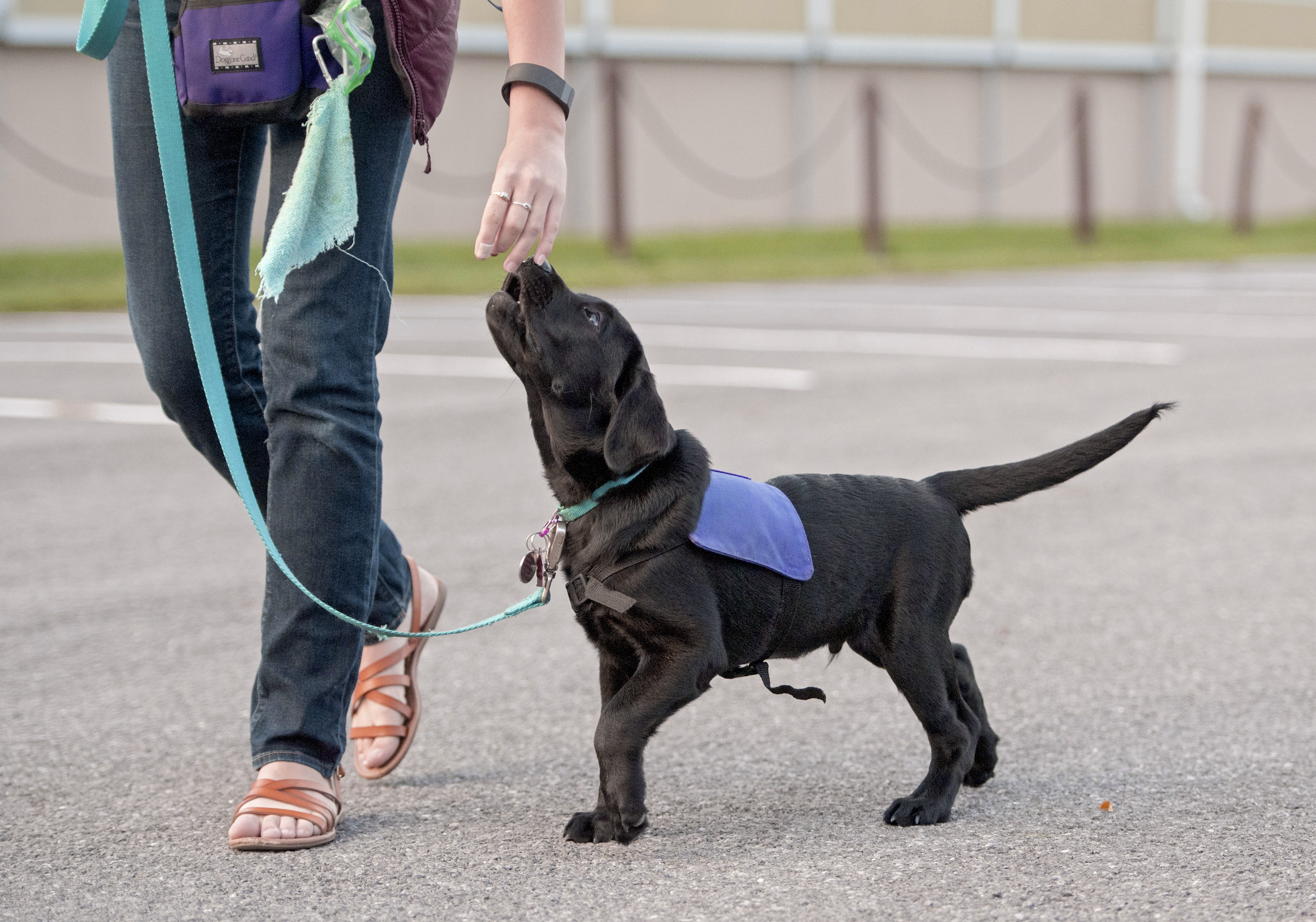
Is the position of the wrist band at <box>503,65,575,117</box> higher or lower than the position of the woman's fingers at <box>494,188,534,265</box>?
higher

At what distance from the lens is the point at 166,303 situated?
2.62m

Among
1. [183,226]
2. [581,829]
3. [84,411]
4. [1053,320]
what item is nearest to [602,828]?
[581,829]

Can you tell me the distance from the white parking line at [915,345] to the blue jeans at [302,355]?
7051 millimetres

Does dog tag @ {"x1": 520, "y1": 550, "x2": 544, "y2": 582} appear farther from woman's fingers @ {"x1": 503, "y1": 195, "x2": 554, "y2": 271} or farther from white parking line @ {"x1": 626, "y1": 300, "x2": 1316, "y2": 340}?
white parking line @ {"x1": 626, "y1": 300, "x2": 1316, "y2": 340}

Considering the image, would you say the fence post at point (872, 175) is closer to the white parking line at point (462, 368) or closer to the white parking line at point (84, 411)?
the white parking line at point (462, 368)

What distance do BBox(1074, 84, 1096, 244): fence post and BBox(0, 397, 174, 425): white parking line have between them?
14.3m

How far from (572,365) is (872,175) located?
15.7m

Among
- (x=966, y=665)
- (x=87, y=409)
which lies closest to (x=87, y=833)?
(x=966, y=665)

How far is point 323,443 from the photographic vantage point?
8.35ft

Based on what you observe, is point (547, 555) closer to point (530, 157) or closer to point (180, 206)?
point (530, 157)

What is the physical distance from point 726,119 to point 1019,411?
55.4 ft

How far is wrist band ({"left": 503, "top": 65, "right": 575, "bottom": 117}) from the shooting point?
96.0 inches

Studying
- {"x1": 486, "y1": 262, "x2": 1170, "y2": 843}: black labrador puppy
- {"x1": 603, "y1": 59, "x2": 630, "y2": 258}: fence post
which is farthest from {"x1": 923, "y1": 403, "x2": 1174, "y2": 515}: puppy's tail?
{"x1": 603, "y1": 59, "x2": 630, "y2": 258}: fence post

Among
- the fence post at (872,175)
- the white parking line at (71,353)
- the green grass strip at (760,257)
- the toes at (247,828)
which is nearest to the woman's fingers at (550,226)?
the toes at (247,828)
